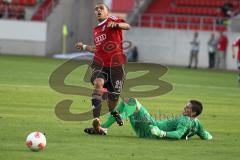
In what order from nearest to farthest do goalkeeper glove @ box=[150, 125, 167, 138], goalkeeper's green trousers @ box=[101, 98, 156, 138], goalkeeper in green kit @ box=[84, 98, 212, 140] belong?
1. goalkeeper glove @ box=[150, 125, 167, 138]
2. goalkeeper in green kit @ box=[84, 98, 212, 140]
3. goalkeeper's green trousers @ box=[101, 98, 156, 138]

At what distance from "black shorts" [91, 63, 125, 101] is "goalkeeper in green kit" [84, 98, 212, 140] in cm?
56

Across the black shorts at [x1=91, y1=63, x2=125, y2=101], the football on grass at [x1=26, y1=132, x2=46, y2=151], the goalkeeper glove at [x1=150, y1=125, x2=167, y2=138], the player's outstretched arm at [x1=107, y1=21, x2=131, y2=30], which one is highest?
the player's outstretched arm at [x1=107, y1=21, x2=131, y2=30]

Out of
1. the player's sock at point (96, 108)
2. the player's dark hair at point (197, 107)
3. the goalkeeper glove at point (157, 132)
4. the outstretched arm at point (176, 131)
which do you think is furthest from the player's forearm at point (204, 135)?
the player's sock at point (96, 108)

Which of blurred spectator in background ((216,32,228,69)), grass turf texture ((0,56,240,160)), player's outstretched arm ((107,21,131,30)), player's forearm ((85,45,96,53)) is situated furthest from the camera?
blurred spectator in background ((216,32,228,69))

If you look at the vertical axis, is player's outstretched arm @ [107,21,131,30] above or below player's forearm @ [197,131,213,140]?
above

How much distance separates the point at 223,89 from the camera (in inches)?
1292

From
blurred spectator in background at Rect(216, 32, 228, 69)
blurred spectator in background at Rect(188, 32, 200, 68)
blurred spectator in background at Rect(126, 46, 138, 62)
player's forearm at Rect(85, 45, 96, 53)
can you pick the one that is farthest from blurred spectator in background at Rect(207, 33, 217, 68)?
player's forearm at Rect(85, 45, 96, 53)

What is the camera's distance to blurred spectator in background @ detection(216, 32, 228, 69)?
5319 cm

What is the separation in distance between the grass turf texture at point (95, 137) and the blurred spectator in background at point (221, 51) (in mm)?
24011

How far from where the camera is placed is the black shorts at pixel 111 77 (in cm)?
1614

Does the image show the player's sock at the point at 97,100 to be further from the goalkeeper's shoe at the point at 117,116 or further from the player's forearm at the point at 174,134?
the player's forearm at the point at 174,134

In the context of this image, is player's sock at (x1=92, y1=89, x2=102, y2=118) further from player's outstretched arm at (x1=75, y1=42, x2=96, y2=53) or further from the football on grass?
the football on grass

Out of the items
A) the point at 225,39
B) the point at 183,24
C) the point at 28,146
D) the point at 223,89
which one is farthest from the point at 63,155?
the point at 183,24

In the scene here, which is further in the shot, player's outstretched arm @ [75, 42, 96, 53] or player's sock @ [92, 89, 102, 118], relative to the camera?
player's outstretched arm @ [75, 42, 96, 53]
